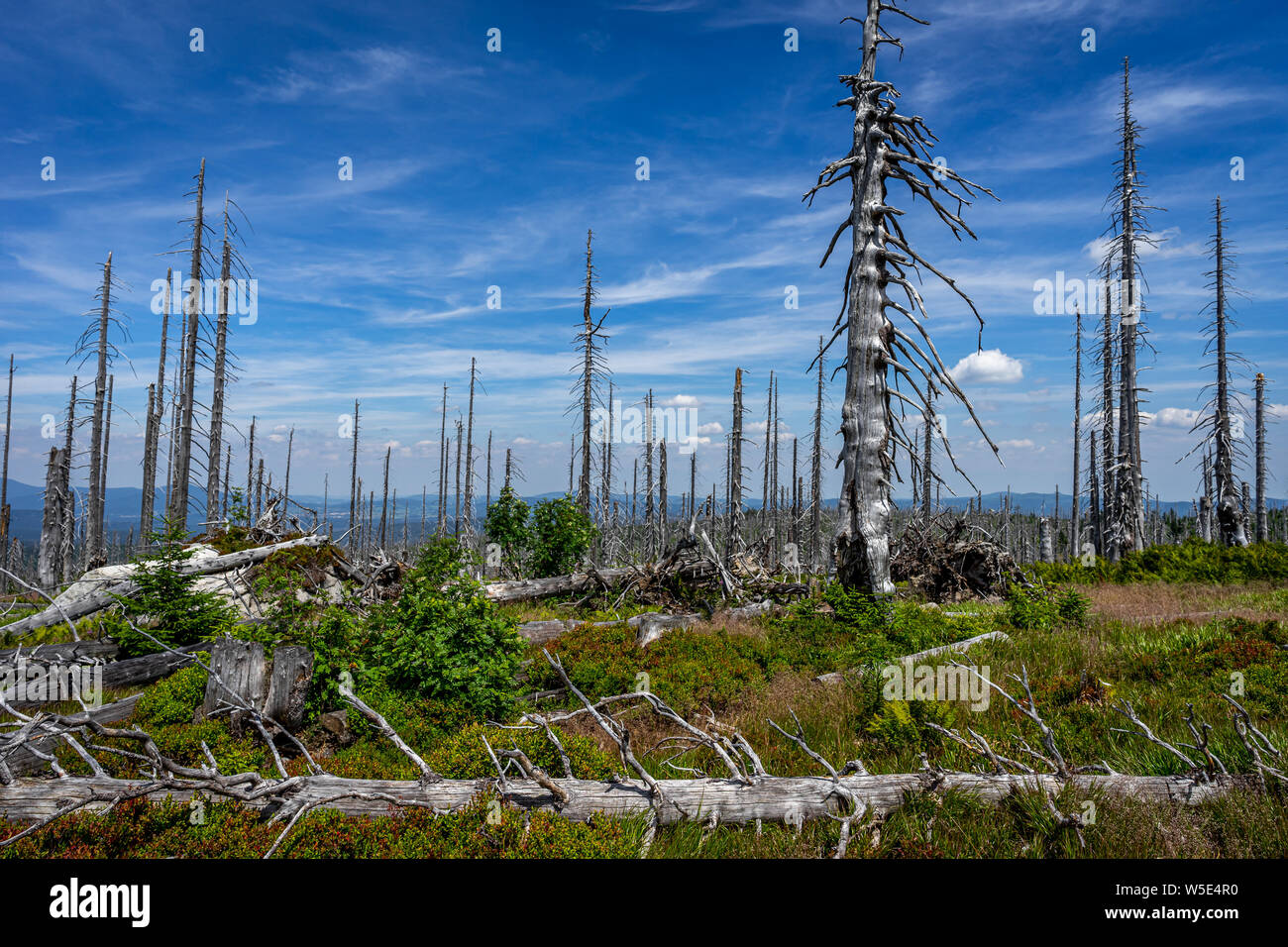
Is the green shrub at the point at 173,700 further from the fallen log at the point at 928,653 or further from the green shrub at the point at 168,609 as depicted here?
the fallen log at the point at 928,653

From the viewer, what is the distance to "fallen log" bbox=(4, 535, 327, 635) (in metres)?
10.9

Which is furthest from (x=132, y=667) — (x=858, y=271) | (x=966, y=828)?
(x=858, y=271)

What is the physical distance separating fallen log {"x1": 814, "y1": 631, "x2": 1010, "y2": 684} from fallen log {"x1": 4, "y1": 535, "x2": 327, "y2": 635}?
976cm

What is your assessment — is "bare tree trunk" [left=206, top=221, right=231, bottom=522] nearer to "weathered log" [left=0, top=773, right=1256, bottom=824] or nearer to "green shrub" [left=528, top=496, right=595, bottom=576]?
"green shrub" [left=528, top=496, right=595, bottom=576]

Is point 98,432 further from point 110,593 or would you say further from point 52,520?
point 110,593

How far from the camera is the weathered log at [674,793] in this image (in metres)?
4.46

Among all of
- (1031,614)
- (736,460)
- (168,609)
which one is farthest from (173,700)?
(736,460)

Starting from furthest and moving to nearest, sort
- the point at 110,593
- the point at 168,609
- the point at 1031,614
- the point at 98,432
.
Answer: the point at 98,432 < the point at 1031,614 < the point at 110,593 < the point at 168,609

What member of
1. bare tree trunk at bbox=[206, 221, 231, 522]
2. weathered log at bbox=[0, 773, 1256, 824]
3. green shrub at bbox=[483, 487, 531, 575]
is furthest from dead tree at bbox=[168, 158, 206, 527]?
weathered log at bbox=[0, 773, 1256, 824]

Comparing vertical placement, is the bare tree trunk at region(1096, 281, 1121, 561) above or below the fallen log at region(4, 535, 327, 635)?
above

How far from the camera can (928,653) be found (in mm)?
9008

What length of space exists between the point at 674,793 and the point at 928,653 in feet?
19.2

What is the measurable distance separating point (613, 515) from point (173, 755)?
37235 millimetres

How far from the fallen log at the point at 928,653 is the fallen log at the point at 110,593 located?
976cm
